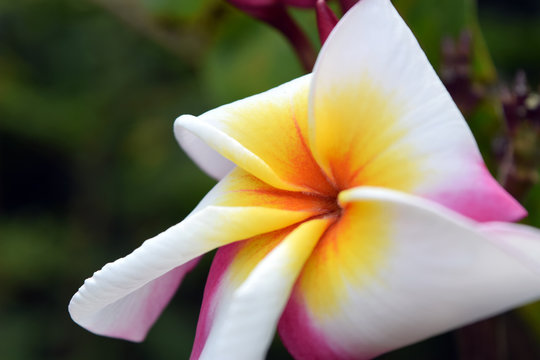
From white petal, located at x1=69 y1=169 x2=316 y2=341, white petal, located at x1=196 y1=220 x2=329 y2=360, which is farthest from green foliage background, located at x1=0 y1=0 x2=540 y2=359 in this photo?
white petal, located at x1=196 y1=220 x2=329 y2=360

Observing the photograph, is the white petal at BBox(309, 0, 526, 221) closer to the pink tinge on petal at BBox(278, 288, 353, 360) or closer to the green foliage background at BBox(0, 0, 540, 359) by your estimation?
the pink tinge on petal at BBox(278, 288, 353, 360)

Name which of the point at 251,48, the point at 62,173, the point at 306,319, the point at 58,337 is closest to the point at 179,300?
the point at 58,337

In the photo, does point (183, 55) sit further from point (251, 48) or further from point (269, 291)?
point (269, 291)

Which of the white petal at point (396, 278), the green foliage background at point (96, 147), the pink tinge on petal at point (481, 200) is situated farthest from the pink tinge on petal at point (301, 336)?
the green foliage background at point (96, 147)

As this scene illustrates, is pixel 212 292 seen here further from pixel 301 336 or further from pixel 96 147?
pixel 96 147

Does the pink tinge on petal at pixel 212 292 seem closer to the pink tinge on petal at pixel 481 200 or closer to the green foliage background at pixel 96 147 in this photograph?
the pink tinge on petal at pixel 481 200

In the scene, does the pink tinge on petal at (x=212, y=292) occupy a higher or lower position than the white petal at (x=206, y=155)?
lower

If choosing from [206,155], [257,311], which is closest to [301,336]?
[257,311]
